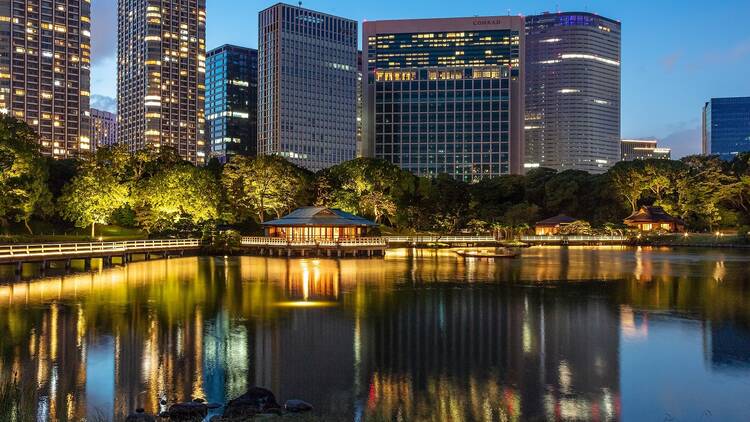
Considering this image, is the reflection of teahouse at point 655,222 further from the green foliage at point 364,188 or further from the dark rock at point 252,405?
the dark rock at point 252,405

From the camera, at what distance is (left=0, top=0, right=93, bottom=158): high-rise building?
182250mm

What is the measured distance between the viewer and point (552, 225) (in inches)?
3696

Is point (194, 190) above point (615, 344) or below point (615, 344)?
above

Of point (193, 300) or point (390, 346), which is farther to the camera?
point (193, 300)

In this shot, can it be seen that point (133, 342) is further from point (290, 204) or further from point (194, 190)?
point (290, 204)

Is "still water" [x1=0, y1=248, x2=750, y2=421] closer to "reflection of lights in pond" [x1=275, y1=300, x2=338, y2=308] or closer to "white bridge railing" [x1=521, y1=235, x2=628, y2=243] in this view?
"reflection of lights in pond" [x1=275, y1=300, x2=338, y2=308]

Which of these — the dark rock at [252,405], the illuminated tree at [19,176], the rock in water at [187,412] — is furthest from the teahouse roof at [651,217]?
the rock in water at [187,412]

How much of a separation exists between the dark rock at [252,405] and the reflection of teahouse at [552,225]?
269 ft

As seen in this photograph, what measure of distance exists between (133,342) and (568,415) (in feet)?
47.9

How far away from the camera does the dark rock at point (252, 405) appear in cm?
1362

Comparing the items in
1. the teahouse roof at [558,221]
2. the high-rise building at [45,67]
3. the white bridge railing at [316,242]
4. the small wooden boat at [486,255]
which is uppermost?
the high-rise building at [45,67]

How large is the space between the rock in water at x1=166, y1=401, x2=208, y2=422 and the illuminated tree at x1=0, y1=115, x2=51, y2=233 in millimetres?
50290

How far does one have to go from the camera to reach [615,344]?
21.5 metres

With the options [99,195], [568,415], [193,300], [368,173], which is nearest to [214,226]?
[99,195]
